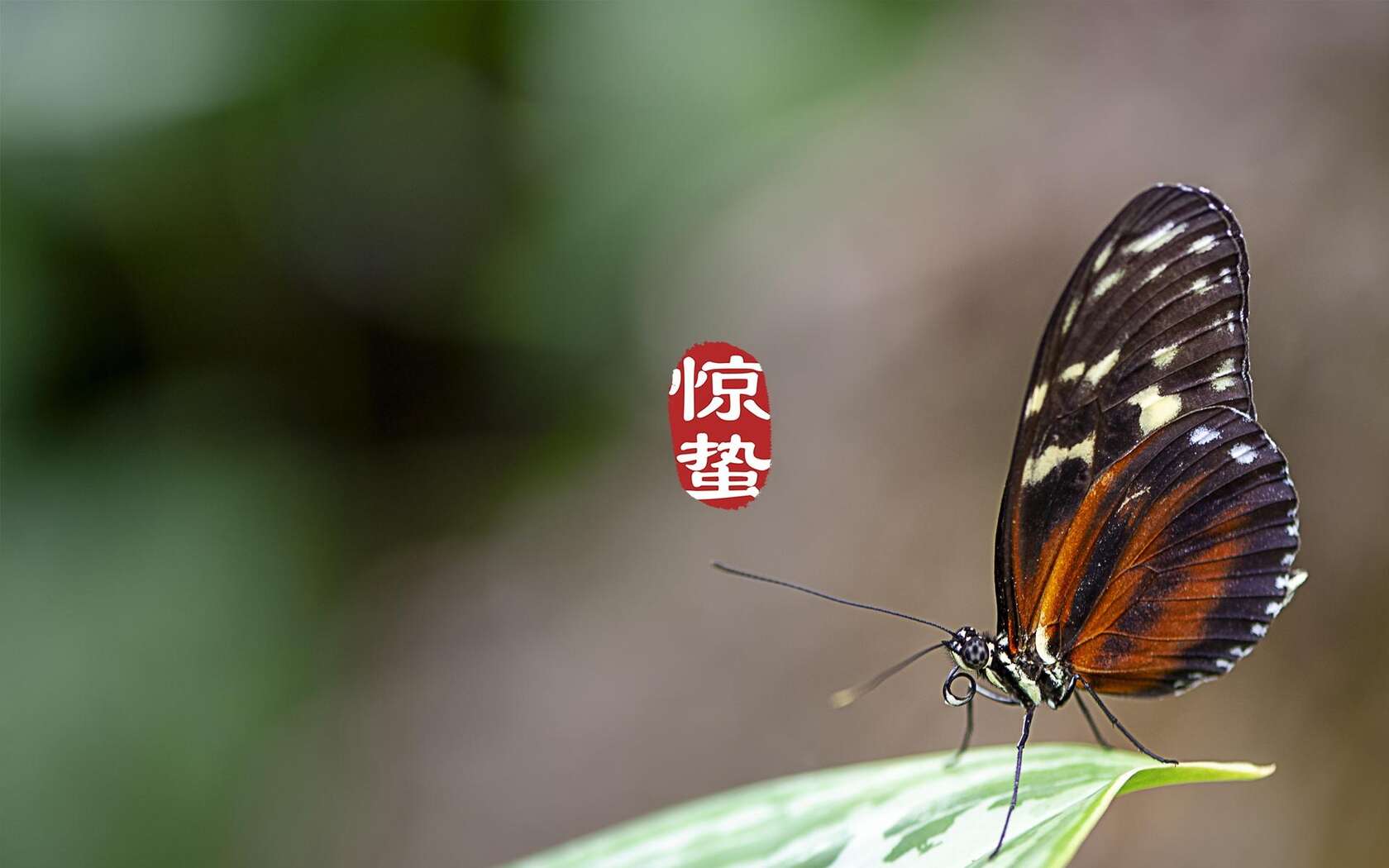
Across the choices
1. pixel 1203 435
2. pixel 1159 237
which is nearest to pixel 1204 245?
pixel 1159 237

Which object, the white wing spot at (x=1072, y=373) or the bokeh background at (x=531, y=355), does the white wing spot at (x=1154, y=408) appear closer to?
the white wing spot at (x=1072, y=373)

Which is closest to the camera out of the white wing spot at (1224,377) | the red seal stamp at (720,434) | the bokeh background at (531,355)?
the white wing spot at (1224,377)

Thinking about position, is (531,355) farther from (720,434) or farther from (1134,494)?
Result: (1134,494)

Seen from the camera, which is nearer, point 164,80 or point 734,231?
point 164,80

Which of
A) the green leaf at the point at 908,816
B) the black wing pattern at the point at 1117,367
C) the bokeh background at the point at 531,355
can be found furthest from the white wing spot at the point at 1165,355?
the bokeh background at the point at 531,355

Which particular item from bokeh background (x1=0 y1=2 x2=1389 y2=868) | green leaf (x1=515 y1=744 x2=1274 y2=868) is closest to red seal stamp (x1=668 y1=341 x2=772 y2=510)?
bokeh background (x1=0 y1=2 x2=1389 y2=868)

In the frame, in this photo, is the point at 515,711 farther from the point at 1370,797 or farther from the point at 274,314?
the point at 1370,797

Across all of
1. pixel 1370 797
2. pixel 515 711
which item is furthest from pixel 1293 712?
pixel 515 711

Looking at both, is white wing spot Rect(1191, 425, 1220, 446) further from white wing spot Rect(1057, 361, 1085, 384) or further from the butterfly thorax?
the butterfly thorax
